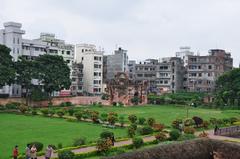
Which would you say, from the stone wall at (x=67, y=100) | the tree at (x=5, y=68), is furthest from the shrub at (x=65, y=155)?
the stone wall at (x=67, y=100)

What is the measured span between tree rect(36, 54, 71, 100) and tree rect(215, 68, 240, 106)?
1343 inches

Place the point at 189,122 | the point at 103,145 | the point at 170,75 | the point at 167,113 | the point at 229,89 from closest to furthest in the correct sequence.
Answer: the point at 103,145 → the point at 189,122 → the point at 167,113 → the point at 229,89 → the point at 170,75

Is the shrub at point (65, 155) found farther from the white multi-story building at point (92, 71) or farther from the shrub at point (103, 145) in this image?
the white multi-story building at point (92, 71)

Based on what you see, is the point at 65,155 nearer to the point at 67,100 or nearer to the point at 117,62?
the point at 67,100

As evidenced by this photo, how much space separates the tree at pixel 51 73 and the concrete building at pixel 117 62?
38106 mm

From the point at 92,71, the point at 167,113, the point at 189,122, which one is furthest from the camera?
the point at 92,71

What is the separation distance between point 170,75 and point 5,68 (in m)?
54.6

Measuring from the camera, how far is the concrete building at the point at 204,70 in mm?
99875

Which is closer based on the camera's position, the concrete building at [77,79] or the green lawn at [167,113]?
the green lawn at [167,113]

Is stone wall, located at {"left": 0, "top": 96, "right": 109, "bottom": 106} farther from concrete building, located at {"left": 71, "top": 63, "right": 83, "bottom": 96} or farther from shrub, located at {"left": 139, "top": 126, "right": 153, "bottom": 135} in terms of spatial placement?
shrub, located at {"left": 139, "top": 126, "right": 153, "bottom": 135}

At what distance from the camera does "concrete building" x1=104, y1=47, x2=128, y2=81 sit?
112 metres

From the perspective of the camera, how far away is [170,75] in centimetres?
10425

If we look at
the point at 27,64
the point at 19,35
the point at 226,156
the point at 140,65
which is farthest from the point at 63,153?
the point at 140,65

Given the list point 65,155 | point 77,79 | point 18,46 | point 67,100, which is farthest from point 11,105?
point 65,155
